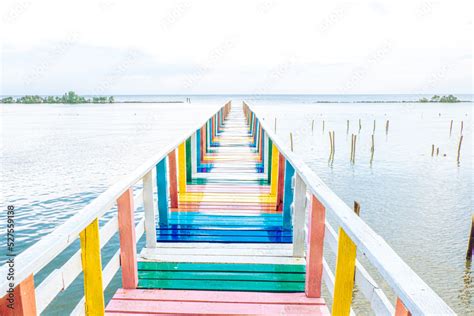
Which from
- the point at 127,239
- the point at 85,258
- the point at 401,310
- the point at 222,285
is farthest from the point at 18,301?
the point at 222,285

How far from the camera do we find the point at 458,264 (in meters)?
11.8

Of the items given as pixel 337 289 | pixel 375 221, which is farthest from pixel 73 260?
pixel 375 221

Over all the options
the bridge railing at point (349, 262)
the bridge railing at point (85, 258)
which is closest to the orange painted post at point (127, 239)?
→ the bridge railing at point (85, 258)

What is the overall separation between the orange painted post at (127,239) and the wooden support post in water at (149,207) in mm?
575

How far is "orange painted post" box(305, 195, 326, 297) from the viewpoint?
310cm

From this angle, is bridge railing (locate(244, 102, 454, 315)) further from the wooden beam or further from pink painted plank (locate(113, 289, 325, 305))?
the wooden beam

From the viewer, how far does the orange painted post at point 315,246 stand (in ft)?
10.2

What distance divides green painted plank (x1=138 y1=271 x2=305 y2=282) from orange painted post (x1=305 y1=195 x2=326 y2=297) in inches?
13.8

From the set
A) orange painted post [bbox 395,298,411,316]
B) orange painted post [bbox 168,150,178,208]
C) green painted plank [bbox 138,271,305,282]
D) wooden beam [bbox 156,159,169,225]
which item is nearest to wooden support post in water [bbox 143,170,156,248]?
green painted plank [bbox 138,271,305,282]

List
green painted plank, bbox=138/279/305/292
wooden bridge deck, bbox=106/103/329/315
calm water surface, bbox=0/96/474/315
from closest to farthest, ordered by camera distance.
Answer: wooden bridge deck, bbox=106/103/329/315 → green painted plank, bbox=138/279/305/292 → calm water surface, bbox=0/96/474/315

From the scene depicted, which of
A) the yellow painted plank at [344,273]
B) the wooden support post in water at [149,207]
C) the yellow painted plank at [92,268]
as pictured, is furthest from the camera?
the wooden support post in water at [149,207]

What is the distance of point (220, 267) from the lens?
12.9 ft

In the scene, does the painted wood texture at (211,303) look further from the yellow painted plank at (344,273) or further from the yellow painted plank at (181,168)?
the yellow painted plank at (181,168)

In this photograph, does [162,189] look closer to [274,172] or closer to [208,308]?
[208,308]
